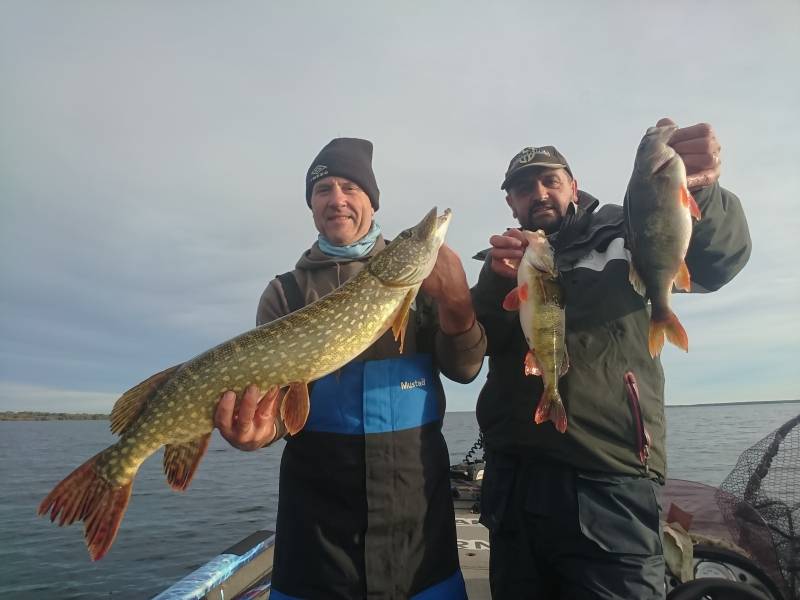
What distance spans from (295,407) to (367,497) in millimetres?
629

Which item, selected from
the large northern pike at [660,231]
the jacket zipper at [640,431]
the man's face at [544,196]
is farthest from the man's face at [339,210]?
the jacket zipper at [640,431]

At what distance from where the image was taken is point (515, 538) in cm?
317

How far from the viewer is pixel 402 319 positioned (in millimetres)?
2949

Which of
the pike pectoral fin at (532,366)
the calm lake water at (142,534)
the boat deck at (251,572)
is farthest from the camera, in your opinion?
the calm lake water at (142,534)

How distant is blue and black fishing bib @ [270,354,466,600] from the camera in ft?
→ 8.85

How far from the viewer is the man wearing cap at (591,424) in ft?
9.31

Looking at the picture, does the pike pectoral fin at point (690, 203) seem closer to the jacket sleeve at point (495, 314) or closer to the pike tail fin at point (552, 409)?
the jacket sleeve at point (495, 314)

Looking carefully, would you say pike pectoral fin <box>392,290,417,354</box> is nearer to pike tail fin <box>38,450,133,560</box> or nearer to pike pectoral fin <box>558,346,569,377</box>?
pike pectoral fin <box>558,346,569,377</box>

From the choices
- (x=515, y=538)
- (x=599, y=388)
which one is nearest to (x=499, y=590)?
(x=515, y=538)

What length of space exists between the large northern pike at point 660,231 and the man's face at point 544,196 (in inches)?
35.0

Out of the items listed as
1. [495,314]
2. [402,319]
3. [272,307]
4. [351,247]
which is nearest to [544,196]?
[495,314]

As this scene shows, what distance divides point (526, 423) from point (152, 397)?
227 cm

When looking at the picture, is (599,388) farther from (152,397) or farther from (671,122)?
(152,397)

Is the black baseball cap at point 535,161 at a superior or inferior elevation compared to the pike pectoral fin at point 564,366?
superior
